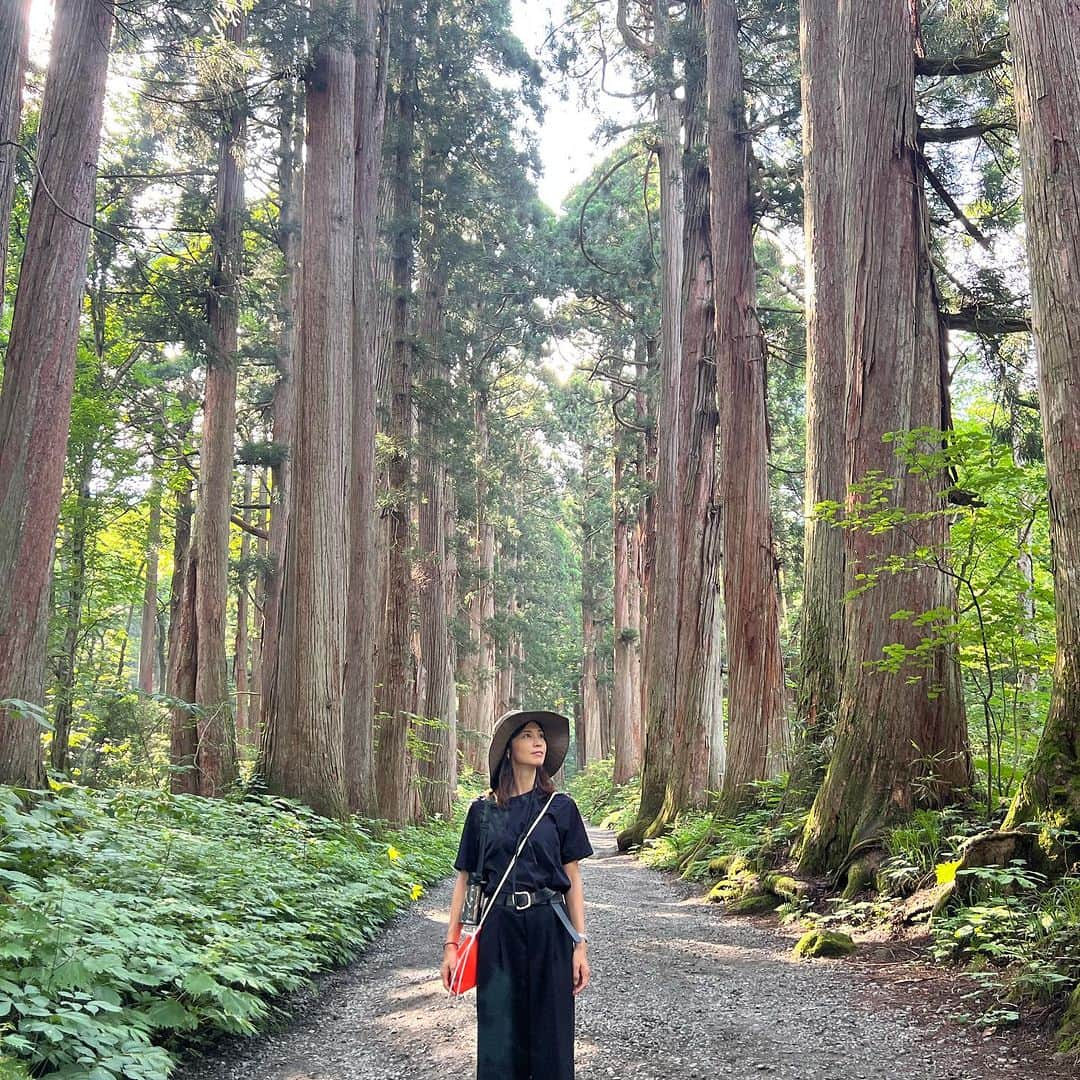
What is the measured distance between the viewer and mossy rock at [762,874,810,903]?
6.93 meters

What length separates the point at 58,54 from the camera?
7.08 metres

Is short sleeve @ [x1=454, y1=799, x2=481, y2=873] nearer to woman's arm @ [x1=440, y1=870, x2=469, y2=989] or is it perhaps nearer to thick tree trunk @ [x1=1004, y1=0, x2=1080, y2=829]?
woman's arm @ [x1=440, y1=870, x2=469, y2=989]

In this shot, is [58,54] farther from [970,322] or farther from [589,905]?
[589,905]

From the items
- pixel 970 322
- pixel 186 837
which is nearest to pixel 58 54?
pixel 186 837

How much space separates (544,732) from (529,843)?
0.46 m

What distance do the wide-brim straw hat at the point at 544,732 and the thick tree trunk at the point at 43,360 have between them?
4.24 metres

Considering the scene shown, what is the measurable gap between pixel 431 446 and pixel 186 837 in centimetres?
1179

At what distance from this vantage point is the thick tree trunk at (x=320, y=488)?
32.3 feet

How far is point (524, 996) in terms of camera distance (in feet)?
9.62

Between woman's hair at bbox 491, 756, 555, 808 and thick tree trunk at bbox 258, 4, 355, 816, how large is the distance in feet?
22.9

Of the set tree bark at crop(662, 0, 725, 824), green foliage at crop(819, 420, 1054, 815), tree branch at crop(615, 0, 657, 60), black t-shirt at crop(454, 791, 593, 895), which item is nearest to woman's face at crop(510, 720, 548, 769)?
black t-shirt at crop(454, 791, 593, 895)

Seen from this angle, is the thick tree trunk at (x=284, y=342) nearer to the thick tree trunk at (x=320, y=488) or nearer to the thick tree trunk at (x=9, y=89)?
the thick tree trunk at (x=320, y=488)

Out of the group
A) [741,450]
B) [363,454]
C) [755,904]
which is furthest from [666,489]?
[755,904]

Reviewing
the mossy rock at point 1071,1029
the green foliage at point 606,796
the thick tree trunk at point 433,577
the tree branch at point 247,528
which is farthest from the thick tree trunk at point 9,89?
the green foliage at point 606,796
